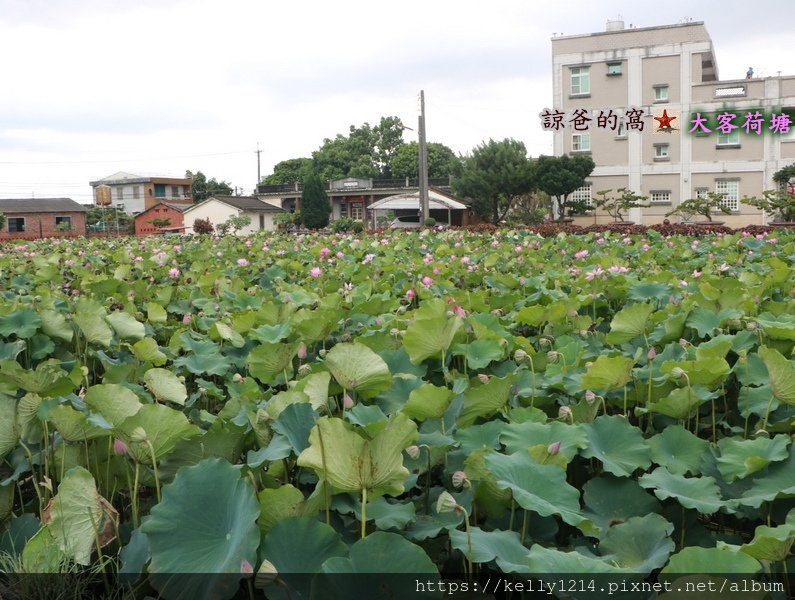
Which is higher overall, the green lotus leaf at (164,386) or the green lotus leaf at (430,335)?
the green lotus leaf at (430,335)

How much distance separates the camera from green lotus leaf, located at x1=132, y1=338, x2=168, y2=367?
165cm

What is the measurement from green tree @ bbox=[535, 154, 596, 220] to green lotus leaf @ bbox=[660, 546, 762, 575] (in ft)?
89.5

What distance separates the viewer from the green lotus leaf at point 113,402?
1.06 metres

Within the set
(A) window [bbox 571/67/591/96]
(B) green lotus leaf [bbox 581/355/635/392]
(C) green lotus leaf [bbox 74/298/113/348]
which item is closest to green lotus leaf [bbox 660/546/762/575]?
(B) green lotus leaf [bbox 581/355/635/392]

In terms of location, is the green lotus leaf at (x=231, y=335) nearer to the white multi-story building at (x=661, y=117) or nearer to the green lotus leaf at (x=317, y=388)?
the green lotus leaf at (x=317, y=388)

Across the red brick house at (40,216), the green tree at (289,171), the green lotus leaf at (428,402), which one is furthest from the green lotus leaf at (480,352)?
the green tree at (289,171)

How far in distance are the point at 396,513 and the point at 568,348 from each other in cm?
77

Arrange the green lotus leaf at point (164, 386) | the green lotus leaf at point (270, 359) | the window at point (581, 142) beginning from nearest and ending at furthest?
the green lotus leaf at point (164, 386)
the green lotus leaf at point (270, 359)
the window at point (581, 142)

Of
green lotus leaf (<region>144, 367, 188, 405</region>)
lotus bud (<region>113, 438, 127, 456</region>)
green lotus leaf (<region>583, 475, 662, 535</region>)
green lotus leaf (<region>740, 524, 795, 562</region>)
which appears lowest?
green lotus leaf (<region>583, 475, 662, 535</region>)

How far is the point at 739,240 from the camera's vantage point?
5098 mm

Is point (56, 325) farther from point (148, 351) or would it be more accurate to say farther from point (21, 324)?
point (148, 351)

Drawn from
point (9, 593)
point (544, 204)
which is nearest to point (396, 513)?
point (9, 593)

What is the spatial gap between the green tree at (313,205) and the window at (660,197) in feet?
46.3

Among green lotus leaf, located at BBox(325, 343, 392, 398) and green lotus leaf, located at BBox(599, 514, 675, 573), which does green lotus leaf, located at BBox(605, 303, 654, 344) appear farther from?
green lotus leaf, located at BBox(599, 514, 675, 573)
